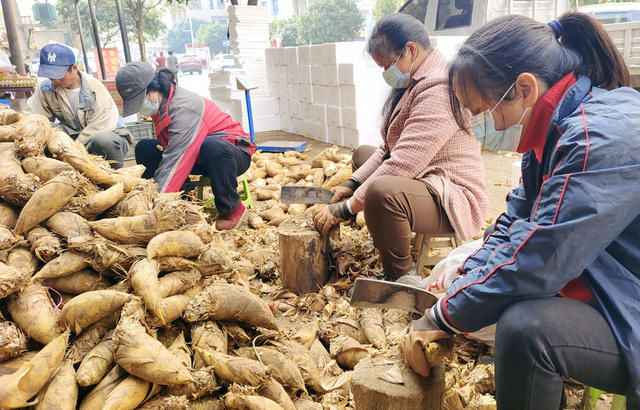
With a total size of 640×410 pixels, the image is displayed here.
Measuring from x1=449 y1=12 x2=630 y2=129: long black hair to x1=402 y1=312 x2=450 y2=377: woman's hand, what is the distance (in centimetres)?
73

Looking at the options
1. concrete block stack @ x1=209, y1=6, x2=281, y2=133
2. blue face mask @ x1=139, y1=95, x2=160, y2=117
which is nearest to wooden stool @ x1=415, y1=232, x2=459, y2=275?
blue face mask @ x1=139, y1=95, x2=160, y2=117

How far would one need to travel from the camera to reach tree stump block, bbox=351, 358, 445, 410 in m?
1.35

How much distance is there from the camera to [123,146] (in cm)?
408

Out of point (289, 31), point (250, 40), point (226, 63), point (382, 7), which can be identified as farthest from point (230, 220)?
point (289, 31)

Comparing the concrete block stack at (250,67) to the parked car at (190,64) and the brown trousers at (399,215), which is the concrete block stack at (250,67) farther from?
the parked car at (190,64)

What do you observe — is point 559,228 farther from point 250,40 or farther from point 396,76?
point 250,40

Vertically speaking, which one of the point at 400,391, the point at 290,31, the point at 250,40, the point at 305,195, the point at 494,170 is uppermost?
the point at 290,31

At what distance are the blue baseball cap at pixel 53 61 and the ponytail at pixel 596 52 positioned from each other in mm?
3841

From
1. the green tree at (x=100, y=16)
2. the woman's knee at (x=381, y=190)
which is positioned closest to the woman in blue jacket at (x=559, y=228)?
the woman's knee at (x=381, y=190)

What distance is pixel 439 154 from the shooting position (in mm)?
2385

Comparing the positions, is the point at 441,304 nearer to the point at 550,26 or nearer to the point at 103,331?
the point at 550,26

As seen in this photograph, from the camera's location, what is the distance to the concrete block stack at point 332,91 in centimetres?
586

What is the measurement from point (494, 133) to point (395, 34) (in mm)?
1189

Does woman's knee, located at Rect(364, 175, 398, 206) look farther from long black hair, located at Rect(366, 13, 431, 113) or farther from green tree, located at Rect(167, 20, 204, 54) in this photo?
green tree, located at Rect(167, 20, 204, 54)
